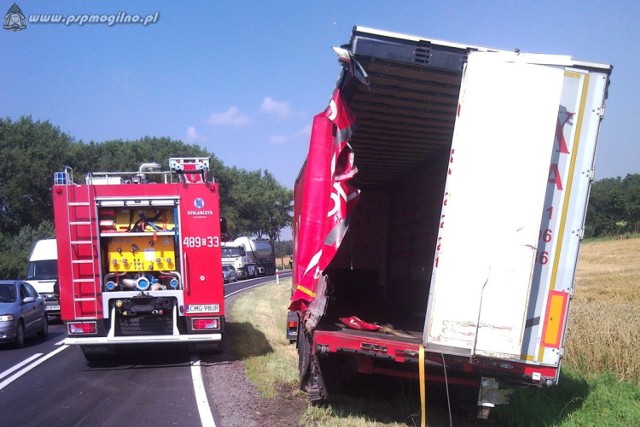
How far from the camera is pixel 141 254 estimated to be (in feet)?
33.2

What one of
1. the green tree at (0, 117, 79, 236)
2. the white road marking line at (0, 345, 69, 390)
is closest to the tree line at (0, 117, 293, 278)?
the green tree at (0, 117, 79, 236)

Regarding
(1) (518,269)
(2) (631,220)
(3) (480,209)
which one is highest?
(3) (480,209)

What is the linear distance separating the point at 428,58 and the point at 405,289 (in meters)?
6.36

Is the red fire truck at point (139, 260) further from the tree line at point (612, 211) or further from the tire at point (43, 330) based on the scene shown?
the tree line at point (612, 211)

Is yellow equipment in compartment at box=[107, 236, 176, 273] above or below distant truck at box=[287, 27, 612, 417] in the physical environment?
below

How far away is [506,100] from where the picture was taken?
4.99 meters

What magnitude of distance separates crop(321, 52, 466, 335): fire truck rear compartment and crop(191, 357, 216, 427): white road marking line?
1.80 m

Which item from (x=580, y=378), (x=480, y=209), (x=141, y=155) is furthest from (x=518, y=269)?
(x=141, y=155)

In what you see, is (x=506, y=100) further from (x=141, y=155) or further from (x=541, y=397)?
(x=141, y=155)

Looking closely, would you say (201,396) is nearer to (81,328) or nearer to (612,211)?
(81,328)

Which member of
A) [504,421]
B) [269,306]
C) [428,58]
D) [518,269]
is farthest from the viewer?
[269,306]

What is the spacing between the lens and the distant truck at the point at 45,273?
17000mm

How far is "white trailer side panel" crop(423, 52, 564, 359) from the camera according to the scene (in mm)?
4918

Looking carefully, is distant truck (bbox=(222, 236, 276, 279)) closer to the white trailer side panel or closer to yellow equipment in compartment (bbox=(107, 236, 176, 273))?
yellow equipment in compartment (bbox=(107, 236, 176, 273))
